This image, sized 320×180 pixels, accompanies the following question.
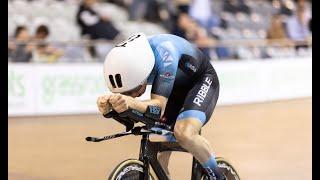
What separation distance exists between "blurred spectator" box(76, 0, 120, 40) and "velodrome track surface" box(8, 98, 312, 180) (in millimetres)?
1571

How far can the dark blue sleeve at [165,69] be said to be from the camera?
3.14 meters

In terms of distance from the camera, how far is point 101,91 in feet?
31.6

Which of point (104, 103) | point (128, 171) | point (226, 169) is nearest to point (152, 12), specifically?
point (226, 169)

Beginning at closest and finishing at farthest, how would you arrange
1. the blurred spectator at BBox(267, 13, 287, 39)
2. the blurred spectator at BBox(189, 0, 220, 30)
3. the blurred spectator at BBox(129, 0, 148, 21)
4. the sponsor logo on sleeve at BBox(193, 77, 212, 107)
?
the sponsor logo on sleeve at BBox(193, 77, 212, 107) < the blurred spectator at BBox(129, 0, 148, 21) < the blurred spectator at BBox(189, 0, 220, 30) < the blurred spectator at BBox(267, 13, 287, 39)

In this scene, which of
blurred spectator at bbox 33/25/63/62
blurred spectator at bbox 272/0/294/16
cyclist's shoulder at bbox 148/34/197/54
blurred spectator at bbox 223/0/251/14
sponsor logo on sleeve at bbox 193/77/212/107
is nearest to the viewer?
cyclist's shoulder at bbox 148/34/197/54

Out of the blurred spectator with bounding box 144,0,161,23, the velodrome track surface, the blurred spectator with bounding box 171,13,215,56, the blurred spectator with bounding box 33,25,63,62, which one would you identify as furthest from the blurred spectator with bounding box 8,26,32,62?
the blurred spectator with bounding box 171,13,215,56

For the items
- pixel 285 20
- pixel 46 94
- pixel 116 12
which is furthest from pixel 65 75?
pixel 285 20

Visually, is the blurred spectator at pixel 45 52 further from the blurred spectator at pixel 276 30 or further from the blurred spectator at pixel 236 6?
the blurred spectator at pixel 276 30

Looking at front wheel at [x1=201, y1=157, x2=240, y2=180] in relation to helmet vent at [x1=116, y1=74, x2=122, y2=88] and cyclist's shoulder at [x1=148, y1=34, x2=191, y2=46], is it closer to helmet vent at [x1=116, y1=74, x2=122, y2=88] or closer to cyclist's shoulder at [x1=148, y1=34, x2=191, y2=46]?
cyclist's shoulder at [x1=148, y1=34, x2=191, y2=46]

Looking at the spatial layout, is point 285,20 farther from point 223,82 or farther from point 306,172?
point 306,172

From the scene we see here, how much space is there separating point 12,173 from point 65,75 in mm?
4066

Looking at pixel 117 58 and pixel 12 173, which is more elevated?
pixel 117 58

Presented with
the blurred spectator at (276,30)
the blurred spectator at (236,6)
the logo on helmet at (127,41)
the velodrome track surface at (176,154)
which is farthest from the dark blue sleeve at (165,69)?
the blurred spectator at (276,30)

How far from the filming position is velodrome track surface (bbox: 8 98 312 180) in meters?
5.56
